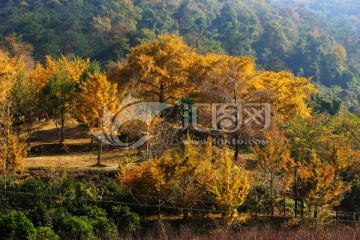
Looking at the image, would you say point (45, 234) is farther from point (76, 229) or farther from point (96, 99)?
point (96, 99)

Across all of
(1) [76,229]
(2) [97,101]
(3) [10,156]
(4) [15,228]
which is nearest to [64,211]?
(1) [76,229]

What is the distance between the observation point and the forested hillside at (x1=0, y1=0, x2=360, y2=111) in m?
44.3

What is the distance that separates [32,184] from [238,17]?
56811 millimetres

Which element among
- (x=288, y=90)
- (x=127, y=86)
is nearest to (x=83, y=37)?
(x=127, y=86)

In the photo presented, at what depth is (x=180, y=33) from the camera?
57562 millimetres

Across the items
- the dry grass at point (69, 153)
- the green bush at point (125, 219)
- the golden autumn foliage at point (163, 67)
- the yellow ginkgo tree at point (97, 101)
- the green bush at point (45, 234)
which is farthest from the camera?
the golden autumn foliage at point (163, 67)

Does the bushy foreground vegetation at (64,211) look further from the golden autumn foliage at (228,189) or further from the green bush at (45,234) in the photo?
the golden autumn foliage at (228,189)

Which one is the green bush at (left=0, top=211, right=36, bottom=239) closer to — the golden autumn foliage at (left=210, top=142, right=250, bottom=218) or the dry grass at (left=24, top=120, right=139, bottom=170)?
the dry grass at (left=24, top=120, right=139, bottom=170)

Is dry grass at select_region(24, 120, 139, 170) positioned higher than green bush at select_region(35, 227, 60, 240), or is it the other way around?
dry grass at select_region(24, 120, 139, 170)

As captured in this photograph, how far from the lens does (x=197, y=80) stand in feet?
65.5

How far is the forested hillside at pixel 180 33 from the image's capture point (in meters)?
44.3

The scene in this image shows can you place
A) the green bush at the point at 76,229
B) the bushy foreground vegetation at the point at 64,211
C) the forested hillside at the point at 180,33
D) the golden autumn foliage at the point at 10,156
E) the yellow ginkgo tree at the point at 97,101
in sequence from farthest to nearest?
the forested hillside at the point at 180,33 < the yellow ginkgo tree at the point at 97,101 < the golden autumn foliage at the point at 10,156 < the green bush at the point at 76,229 < the bushy foreground vegetation at the point at 64,211

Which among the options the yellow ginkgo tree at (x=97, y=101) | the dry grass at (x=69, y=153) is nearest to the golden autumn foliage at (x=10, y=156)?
the dry grass at (x=69, y=153)

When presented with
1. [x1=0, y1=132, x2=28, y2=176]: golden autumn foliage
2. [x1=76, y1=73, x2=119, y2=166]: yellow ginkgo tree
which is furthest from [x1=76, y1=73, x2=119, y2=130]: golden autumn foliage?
[x1=0, y1=132, x2=28, y2=176]: golden autumn foliage
